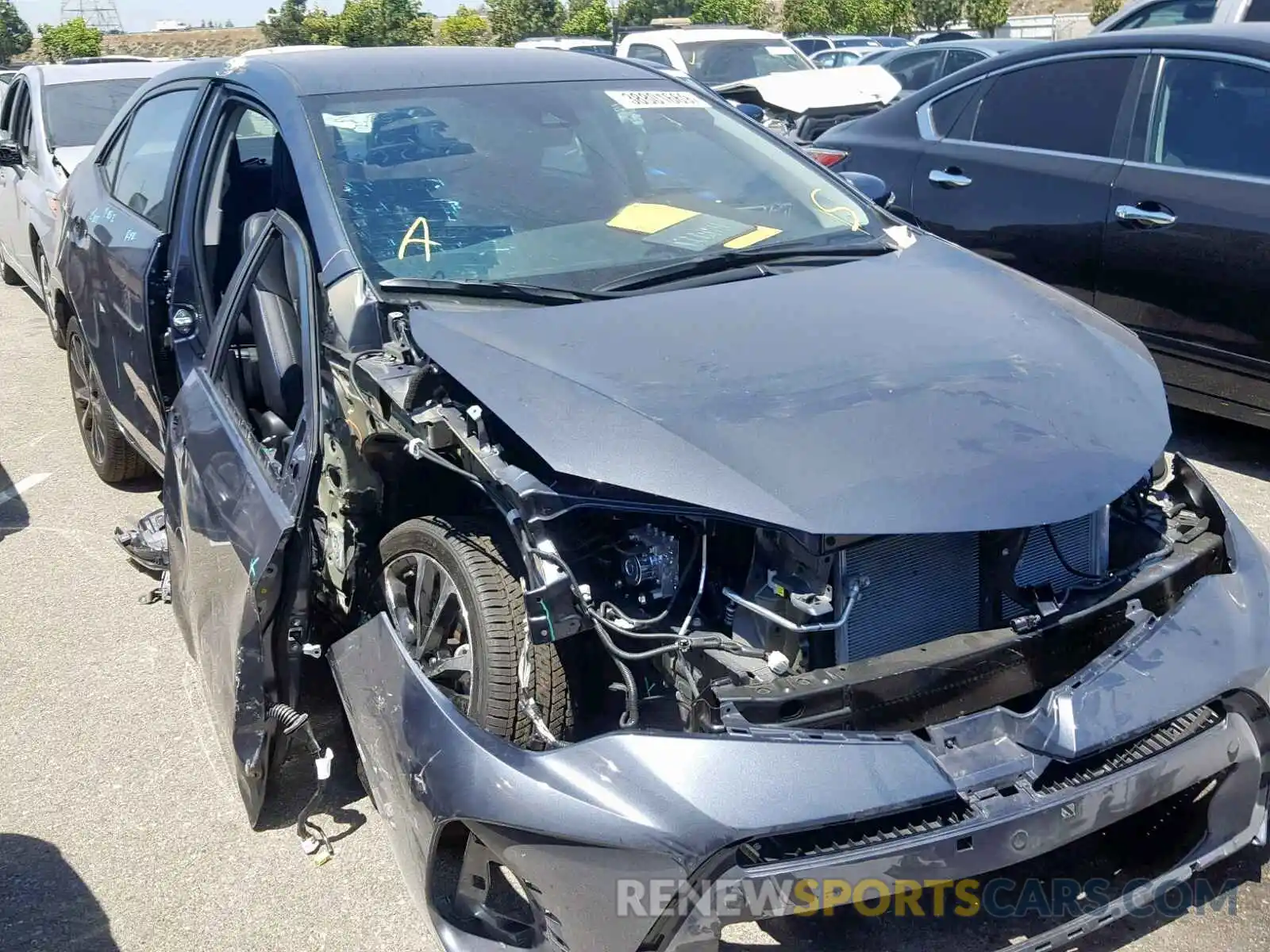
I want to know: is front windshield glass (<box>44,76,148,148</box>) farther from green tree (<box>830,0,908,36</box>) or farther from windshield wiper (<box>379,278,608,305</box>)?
green tree (<box>830,0,908,36</box>)

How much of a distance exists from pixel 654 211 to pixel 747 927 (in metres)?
1.93

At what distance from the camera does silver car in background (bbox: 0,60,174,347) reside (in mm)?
6801

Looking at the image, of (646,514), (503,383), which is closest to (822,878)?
(646,514)

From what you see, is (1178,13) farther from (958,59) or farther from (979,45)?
(958,59)

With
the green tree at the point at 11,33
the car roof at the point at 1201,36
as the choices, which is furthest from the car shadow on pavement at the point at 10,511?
the green tree at the point at 11,33

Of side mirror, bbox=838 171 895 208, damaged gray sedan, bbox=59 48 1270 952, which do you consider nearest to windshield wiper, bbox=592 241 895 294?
damaged gray sedan, bbox=59 48 1270 952

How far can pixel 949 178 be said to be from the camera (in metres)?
5.69

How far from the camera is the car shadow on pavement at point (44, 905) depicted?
8.84 ft

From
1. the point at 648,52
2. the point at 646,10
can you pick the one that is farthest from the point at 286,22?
the point at 648,52

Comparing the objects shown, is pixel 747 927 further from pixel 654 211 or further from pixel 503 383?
pixel 654 211

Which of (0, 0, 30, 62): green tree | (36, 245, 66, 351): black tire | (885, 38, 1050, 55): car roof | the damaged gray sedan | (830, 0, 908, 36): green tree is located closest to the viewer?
the damaged gray sedan

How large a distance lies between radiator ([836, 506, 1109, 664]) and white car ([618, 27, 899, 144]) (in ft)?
23.6

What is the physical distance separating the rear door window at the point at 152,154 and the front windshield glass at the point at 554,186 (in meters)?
0.99

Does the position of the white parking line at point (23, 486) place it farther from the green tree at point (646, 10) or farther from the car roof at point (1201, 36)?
the green tree at point (646, 10)
